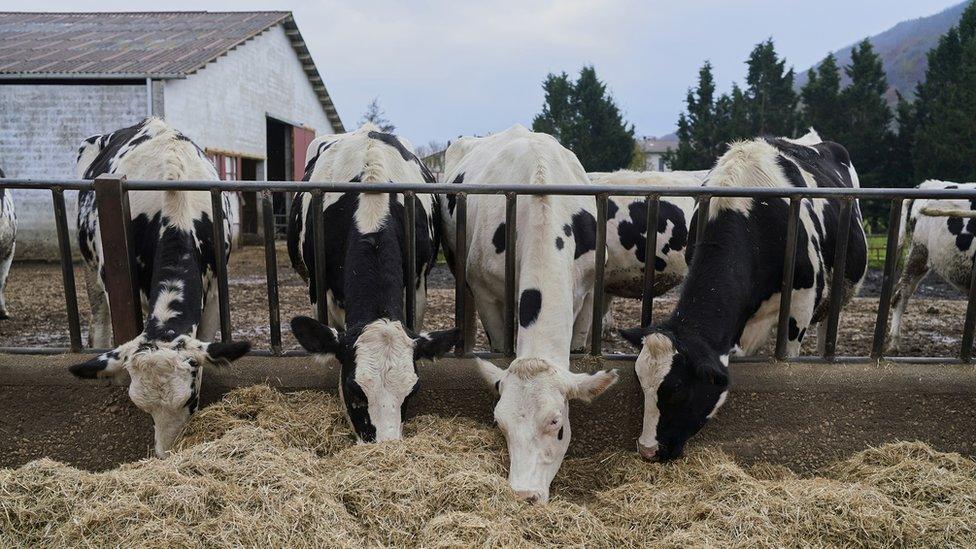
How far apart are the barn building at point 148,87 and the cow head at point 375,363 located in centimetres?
1265

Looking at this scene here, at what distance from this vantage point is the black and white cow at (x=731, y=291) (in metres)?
3.72

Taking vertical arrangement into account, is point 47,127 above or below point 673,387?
above

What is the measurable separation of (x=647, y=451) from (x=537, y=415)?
0.69m

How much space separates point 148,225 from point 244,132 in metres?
14.4

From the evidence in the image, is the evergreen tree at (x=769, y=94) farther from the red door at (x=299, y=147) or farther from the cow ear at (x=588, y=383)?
the cow ear at (x=588, y=383)

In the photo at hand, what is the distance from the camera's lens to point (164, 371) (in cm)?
383

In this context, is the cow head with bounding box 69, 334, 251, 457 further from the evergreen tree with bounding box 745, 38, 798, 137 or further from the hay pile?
the evergreen tree with bounding box 745, 38, 798, 137

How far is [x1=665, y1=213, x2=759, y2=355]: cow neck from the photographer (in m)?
3.90

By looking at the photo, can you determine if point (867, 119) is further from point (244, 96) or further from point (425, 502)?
point (425, 502)

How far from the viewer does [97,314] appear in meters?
6.22

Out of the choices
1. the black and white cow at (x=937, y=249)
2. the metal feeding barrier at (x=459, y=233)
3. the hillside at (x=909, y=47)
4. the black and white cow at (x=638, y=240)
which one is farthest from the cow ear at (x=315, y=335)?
the hillside at (x=909, y=47)

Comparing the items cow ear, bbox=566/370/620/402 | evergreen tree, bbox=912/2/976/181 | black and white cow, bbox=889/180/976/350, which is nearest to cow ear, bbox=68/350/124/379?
cow ear, bbox=566/370/620/402

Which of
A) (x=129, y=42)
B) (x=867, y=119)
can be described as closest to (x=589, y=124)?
(x=867, y=119)

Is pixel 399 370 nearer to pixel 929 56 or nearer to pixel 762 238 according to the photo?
pixel 762 238
